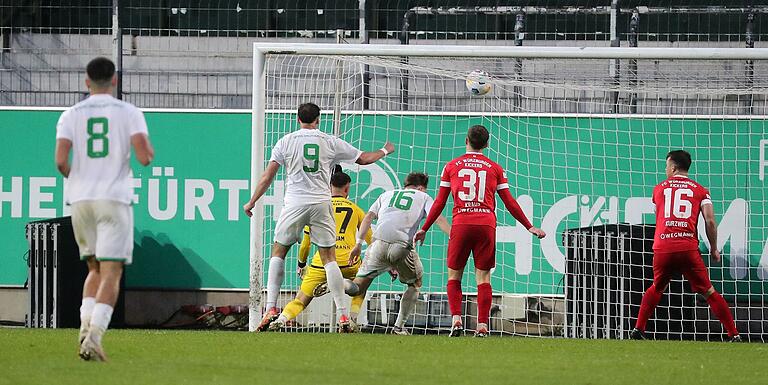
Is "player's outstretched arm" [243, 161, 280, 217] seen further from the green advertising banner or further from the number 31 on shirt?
the green advertising banner

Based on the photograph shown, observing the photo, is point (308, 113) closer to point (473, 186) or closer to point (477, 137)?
point (477, 137)

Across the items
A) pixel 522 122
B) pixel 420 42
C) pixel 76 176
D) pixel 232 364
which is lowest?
pixel 232 364

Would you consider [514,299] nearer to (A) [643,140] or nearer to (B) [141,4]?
(A) [643,140]

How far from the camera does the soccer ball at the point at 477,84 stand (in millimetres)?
13867

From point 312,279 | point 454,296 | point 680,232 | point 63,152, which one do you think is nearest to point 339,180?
point 312,279

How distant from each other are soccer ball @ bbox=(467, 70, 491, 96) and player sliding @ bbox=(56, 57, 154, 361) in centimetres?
637

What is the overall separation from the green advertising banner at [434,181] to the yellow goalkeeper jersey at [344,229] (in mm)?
1961

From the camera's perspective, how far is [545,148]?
15.9 meters

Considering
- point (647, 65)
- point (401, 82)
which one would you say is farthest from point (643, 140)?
point (401, 82)

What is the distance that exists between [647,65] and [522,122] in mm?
1721

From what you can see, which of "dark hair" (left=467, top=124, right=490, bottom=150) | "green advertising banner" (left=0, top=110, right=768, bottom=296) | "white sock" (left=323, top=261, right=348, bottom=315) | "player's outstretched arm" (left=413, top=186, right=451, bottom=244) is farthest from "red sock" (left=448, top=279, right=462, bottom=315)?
"green advertising banner" (left=0, top=110, right=768, bottom=296)

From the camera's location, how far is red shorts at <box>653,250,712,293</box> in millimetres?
12156

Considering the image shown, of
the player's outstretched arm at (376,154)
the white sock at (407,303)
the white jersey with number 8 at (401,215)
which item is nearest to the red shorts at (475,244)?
the player's outstretched arm at (376,154)

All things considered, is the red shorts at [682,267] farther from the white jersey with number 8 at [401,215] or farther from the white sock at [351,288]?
the white sock at [351,288]
